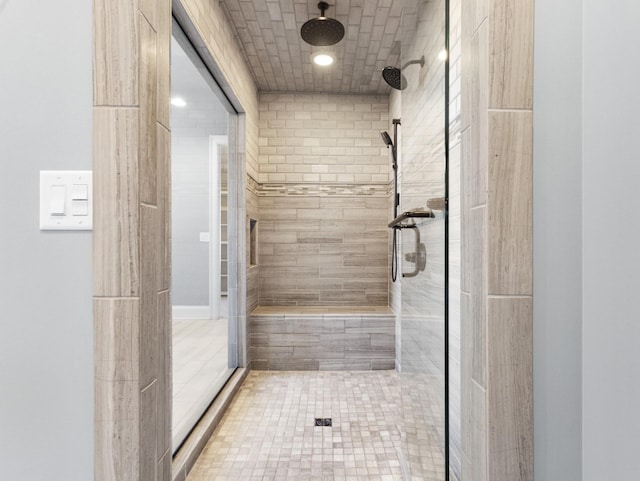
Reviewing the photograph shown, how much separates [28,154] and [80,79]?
0.20 m

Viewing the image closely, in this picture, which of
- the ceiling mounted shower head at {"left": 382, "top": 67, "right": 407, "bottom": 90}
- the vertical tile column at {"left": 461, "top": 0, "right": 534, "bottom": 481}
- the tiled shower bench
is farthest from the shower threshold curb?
the ceiling mounted shower head at {"left": 382, "top": 67, "right": 407, "bottom": 90}

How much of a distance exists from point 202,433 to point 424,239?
1.66m

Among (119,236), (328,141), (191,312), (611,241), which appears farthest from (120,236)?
(328,141)

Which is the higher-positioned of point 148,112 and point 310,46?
point 310,46

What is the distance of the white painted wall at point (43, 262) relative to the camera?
0.84 meters

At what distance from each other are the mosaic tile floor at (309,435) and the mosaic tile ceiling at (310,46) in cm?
262

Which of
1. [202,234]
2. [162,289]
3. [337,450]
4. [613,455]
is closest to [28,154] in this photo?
[162,289]

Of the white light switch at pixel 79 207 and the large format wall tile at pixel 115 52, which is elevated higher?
the large format wall tile at pixel 115 52

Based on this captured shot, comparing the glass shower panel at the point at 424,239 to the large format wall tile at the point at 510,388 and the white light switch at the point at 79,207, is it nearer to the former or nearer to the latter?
the large format wall tile at the point at 510,388

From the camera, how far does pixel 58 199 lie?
0.85 metres

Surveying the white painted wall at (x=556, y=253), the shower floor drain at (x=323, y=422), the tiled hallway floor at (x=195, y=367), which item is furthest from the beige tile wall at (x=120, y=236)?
the shower floor drain at (x=323, y=422)

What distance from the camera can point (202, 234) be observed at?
260cm

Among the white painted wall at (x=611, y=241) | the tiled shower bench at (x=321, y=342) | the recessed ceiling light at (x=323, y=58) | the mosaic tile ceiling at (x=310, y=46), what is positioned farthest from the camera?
the tiled shower bench at (x=321, y=342)

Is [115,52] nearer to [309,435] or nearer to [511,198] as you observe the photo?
[511,198]
